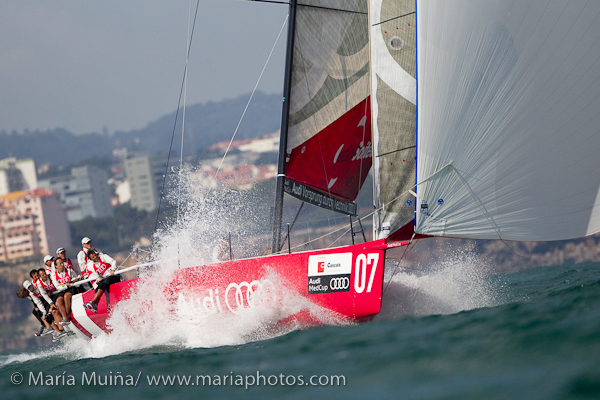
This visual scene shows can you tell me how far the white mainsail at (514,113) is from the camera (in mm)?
5352

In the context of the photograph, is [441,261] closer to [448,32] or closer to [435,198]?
[435,198]

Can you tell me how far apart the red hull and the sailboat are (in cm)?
1

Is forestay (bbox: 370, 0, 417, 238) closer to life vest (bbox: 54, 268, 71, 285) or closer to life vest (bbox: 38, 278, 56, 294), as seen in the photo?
life vest (bbox: 54, 268, 71, 285)

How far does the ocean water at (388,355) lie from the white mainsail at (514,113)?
786 millimetres

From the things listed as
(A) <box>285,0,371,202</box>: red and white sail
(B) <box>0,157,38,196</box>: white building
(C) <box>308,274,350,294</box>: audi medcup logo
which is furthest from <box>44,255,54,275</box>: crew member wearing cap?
(B) <box>0,157,38,196</box>: white building

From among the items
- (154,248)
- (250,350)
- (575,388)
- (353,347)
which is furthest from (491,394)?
(154,248)

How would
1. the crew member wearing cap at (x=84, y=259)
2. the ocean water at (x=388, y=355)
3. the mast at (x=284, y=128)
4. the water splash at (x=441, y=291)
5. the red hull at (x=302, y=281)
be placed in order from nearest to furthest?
the ocean water at (x=388, y=355)
the red hull at (x=302, y=281)
the water splash at (x=441, y=291)
the mast at (x=284, y=128)
the crew member wearing cap at (x=84, y=259)

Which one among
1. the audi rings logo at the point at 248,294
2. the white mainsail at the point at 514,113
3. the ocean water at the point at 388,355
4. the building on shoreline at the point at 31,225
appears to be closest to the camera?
the ocean water at the point at 388,355

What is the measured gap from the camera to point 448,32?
562 cm

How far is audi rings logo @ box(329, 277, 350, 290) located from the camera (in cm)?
602

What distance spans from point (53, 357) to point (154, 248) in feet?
6.12

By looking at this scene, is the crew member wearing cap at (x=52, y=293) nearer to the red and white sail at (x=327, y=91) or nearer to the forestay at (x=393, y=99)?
the red and white sail at (x=327, y=91)

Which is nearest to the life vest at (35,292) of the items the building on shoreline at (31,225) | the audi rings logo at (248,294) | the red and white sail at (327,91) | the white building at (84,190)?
the audi rings logo at (248,294)

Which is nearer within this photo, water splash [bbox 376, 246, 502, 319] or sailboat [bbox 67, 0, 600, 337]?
sailboat [bbox 67, 0, 600, 337]
